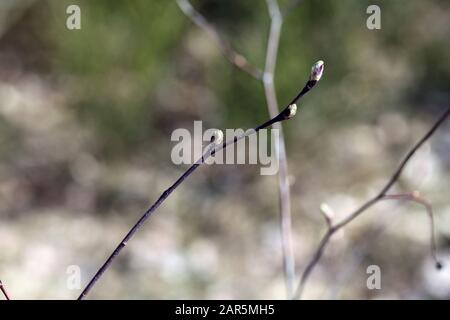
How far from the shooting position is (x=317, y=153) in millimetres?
2398

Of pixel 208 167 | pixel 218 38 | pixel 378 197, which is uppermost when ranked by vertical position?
pixel 208 167

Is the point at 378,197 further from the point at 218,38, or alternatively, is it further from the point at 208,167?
the point at 208,167

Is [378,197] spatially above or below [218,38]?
below

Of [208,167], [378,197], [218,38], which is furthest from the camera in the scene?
[208,167]

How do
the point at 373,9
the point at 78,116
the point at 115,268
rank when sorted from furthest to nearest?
1. the point at 373,9
2. the point at 78,116
3. the point at 115,268

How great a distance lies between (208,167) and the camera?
2.36 meters

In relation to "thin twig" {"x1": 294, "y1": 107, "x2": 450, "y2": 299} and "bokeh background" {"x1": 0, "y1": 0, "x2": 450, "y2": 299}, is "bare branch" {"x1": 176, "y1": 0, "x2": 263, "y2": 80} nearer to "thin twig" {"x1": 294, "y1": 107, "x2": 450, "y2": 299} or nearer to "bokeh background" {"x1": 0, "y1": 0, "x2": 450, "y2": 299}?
"thin twig" {"x1": 294, "y1": 107, "x2": 450, "y2": 299}

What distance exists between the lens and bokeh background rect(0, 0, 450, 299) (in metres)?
1.91

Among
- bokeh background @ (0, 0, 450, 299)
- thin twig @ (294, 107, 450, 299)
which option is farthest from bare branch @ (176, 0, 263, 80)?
bokeh background @ (0, 0, 450, 299)

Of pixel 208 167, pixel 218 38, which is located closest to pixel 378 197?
pixel 218 38

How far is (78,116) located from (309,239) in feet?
3.42
